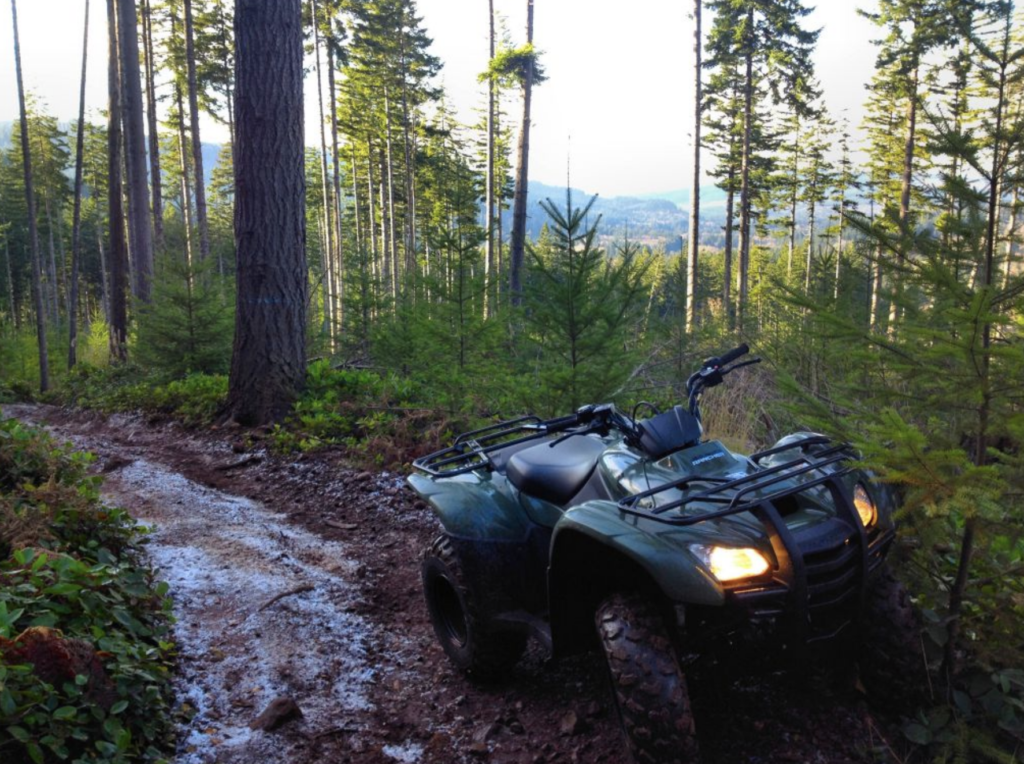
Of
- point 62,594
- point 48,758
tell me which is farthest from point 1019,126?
point 62,594

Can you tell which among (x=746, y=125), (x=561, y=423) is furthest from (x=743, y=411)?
(x=746, y=125)

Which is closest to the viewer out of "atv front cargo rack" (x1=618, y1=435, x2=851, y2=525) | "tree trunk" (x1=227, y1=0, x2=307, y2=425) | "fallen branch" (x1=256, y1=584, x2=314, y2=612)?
"atv front cargo rack" (x1=618, y1=435, x2=851, y2=525)

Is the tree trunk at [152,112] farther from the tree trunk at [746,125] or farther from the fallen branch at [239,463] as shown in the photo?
the tree trunk at [746,125]

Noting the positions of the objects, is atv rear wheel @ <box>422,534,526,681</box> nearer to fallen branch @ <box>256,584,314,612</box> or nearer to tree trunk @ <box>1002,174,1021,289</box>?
fallen branch @ <box>256,584,314,612</box>

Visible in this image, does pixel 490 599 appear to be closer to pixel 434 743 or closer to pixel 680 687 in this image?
pixel 434 743

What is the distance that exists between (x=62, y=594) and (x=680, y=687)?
8.43 ft

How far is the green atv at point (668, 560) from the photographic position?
2.08m

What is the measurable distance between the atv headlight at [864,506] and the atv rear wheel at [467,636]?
1544 mm

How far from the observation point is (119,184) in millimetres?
17719

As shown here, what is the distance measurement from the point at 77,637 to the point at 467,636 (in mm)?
1621

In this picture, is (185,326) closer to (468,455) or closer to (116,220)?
(116,220)

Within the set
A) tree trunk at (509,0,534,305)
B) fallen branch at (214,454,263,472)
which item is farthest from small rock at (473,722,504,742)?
tree trunk at (509,0,534,305)

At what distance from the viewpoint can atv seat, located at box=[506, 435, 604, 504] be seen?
2.88 m

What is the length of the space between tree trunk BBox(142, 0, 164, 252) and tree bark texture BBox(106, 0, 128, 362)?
556 centimetres
